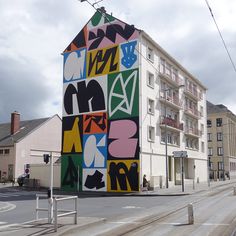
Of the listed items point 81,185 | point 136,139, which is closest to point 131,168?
point 136,139

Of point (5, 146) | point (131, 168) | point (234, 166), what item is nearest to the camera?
point (131, 168)

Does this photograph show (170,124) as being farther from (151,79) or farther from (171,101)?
(151,79)

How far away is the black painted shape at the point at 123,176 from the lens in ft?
116

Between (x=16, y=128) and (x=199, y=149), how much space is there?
25.1 meters

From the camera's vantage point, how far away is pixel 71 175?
3997 cm

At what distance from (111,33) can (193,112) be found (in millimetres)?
19373

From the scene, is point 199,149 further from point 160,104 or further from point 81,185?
point 81,185

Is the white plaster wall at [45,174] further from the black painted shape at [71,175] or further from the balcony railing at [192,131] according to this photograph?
the balcony railing at [192,131]

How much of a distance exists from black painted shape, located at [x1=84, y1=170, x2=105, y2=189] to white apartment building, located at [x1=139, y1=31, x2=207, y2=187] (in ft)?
13.1

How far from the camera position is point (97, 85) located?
3972cm

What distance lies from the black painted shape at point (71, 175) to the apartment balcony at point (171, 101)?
11.1m

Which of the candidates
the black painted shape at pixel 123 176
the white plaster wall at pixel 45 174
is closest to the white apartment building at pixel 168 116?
the black painted shape at pixel 123 176

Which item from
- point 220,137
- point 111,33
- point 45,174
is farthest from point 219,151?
point 111,33

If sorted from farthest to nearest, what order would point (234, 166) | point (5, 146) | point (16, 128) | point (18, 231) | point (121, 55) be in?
point (234, 166)
point (16, 128)
point (5, 146)
point (121, 55)
point (18, 231)
